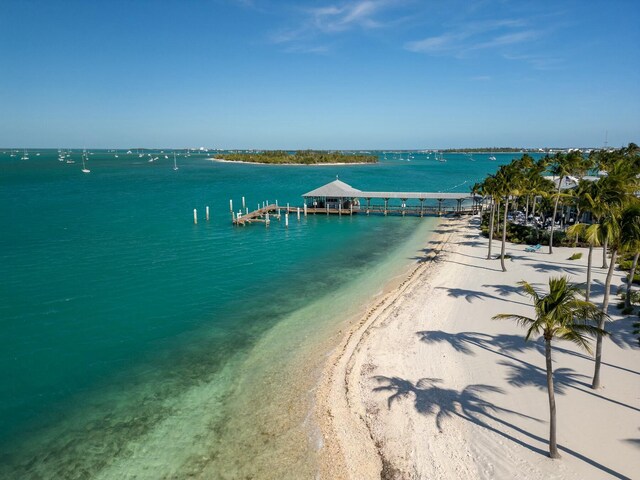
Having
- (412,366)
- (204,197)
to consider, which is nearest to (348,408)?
(412,366)

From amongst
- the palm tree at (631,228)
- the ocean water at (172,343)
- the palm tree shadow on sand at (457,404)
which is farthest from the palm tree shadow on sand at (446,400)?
the palm tree at (631,228)

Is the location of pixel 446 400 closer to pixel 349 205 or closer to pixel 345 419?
pixel 345 419

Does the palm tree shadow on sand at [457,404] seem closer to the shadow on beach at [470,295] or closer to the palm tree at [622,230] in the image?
the palm tree at [622,230]

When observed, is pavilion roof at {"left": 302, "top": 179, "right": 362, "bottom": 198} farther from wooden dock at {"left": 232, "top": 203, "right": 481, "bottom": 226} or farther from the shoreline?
the shoreline

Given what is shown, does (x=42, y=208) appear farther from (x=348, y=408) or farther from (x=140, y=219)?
(x=348, y=408)

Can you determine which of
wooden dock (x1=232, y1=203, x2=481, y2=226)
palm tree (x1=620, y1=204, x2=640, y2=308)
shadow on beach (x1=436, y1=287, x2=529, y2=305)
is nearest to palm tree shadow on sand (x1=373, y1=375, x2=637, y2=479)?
palm tree (x1=620, y1=204, x2=640, y2=308)

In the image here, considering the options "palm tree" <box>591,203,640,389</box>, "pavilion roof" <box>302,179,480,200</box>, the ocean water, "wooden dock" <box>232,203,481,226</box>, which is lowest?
the ocean water
